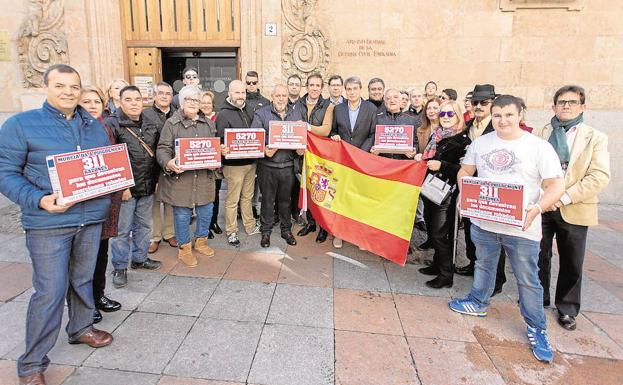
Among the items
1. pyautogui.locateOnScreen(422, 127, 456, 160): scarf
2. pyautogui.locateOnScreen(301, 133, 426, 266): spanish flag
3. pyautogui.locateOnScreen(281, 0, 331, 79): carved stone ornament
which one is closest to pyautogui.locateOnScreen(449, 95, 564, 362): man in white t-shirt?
pyautogui.locateOnScreen(422, 127, 456, 160): scarf

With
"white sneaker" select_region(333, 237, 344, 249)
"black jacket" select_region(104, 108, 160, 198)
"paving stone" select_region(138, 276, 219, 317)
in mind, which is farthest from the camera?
"white sneaker" select_region(333, 237, 344, 249)

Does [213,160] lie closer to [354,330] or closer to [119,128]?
[119,128]

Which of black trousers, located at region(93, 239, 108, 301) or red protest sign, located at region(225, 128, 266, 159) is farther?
red protest sign, located at region(225, 128, 266, 159)

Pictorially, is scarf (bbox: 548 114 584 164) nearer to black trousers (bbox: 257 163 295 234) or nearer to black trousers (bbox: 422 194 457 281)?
black trousers (bbox: 422 194 457 281)

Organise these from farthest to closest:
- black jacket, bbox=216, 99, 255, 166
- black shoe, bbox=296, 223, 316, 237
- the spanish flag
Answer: black shoe, bbox=296, 223, 316, 237 → black jacket, bbox=216, 99, 255, 166 → the spanish flag

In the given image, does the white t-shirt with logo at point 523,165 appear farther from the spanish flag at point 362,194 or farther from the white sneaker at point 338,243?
the white sneaker at point 338,243

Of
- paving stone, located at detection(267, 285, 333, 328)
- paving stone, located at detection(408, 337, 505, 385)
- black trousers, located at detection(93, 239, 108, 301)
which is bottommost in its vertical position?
paving stone, located at detection(408, 337, 505, 385)

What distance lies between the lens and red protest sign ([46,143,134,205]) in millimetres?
2396

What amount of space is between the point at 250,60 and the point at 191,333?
644cm

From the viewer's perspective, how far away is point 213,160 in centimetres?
437

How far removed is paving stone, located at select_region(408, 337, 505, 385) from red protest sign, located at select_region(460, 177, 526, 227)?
1090 millimetres

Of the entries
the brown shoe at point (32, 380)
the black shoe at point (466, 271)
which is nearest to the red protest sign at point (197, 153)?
the brown shoe at point (32, 380)

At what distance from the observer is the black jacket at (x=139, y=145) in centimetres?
380

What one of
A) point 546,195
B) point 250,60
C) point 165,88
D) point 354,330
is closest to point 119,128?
point 165,88
